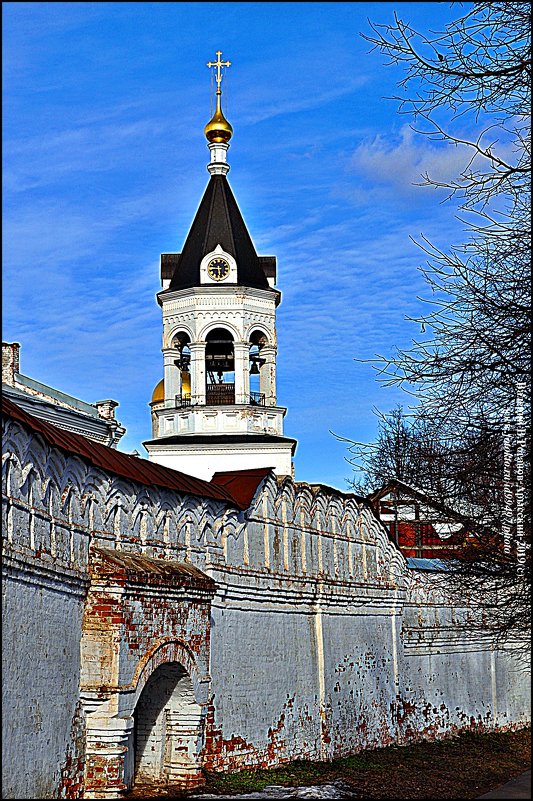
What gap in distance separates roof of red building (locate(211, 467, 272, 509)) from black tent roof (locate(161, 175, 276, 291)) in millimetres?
14103

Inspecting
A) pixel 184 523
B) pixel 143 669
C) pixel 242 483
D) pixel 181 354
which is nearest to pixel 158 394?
pixel 181 354

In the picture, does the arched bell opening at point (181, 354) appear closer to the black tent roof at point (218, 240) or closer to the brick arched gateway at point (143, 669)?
the black tent roof at point (218, 240)

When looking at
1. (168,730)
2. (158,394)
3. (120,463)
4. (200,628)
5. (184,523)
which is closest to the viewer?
(120,463)

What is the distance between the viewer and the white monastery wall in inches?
358

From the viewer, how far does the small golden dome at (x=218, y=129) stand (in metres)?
29.6

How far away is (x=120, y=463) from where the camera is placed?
1145 centimetres

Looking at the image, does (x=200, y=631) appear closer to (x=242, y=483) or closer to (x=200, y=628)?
(x=200, y=628)

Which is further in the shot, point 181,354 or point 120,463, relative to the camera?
point 181,354

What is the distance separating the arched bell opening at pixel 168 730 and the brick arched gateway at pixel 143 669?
0.01 meters

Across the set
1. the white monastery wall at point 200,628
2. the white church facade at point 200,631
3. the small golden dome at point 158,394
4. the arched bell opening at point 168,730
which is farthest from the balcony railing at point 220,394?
the arched bell opening at point 168,730

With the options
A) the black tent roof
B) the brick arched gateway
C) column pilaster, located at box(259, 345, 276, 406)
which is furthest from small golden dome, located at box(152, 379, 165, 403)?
the brick arched gateway

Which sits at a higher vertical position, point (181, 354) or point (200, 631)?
point (181, 354)

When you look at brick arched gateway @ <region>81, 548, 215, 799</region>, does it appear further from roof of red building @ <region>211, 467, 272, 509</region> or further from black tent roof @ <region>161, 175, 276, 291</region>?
black tent roof @ <region>161, 175, 276, 291</region>

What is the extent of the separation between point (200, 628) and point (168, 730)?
A: 1096 millimetres
